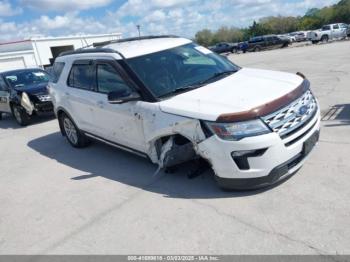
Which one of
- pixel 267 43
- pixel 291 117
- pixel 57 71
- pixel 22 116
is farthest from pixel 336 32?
pixel 291 117

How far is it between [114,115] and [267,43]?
38769 millimetres

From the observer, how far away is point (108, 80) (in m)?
5.46

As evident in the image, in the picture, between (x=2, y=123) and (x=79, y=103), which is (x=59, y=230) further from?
(x=2, y=123)

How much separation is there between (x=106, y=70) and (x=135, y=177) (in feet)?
5.50

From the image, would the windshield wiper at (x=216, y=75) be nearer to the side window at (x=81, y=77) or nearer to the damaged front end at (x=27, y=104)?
the side window at (x=81, y=77)

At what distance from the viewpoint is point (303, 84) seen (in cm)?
452

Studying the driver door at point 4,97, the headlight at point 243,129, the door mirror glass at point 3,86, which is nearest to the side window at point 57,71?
the driver door at point 4,97

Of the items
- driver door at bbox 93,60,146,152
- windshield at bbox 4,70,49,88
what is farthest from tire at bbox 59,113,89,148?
windshield at bbox 4,70,49,88

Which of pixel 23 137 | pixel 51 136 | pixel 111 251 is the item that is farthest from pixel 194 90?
pixel 23 137

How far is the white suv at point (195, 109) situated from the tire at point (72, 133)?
44 cm

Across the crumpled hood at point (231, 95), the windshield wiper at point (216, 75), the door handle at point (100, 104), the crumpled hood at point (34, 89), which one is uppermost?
the windshield wiper at point (216, 75)

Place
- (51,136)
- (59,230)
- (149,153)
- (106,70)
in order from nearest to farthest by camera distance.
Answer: (59,230) < (149,153) < (106,70) < (51,136)

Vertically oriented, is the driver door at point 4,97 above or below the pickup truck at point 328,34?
above

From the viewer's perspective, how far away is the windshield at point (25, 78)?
1135 centimetres
